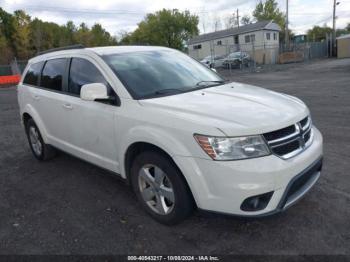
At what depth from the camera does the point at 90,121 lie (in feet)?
13.1

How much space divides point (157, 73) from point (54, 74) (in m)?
1.81

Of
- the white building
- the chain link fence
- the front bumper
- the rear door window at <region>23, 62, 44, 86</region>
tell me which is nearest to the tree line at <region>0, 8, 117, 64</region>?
the white building

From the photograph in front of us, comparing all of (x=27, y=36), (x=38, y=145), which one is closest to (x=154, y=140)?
(x=38, y=145)

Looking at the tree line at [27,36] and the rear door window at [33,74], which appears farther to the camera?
the tree line at [27,36]

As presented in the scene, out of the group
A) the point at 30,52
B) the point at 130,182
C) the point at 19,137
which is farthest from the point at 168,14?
the point at 130,182

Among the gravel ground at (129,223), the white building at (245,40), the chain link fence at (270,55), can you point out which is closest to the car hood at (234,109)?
the gravel ground at (129,223)

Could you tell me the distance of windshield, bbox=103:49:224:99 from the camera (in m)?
3.71

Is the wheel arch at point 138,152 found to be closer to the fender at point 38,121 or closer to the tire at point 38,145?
the fender at point 38,121

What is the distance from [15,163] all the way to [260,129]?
4.70m

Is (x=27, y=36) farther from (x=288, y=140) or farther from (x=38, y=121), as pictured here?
(x=288, y=140)

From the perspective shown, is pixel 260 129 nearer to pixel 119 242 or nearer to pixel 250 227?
pixel 250 227

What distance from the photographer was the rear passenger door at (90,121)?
3777 mm

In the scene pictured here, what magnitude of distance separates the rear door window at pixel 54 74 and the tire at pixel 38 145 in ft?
2.79

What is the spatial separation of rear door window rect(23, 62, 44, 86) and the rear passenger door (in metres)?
1.24
